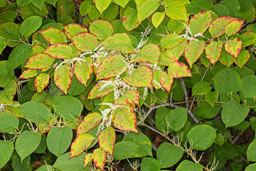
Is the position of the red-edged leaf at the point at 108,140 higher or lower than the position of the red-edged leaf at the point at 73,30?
lower

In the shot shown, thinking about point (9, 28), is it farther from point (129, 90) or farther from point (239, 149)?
point (239, 149)

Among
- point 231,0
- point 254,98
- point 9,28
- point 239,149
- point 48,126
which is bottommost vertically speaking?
point 239,149

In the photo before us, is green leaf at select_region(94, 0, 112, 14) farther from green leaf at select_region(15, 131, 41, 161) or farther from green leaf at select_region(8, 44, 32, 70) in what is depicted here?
green leaf at select_region(15, 131, 41, 161)

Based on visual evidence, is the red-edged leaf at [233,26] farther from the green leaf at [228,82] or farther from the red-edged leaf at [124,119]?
the red-edged leaf at [124,119]

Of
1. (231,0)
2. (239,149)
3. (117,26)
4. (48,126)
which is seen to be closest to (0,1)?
(117,26)

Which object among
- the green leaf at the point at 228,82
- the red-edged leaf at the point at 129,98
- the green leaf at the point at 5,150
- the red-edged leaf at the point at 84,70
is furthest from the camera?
the green leaf at the point at 228,82

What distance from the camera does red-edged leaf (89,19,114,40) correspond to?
116 cm

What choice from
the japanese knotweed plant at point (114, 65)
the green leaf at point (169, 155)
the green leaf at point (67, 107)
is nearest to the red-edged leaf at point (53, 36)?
the japanese knotweed plant at point (114, 65)

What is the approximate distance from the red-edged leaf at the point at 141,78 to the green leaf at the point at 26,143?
0.41m

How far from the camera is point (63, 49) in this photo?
3.56 ft

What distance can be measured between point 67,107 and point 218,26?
59 centimetres

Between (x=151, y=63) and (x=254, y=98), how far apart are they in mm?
492

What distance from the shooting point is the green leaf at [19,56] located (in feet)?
4.20

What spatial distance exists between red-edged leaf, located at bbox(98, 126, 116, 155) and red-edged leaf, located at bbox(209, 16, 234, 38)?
18.5 inches
